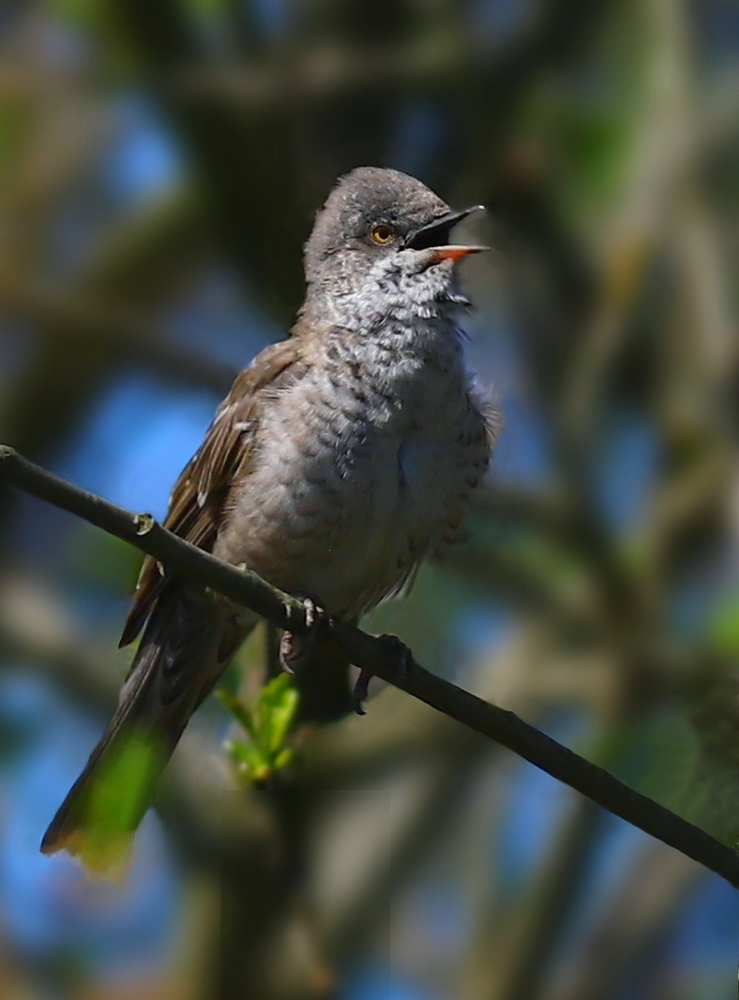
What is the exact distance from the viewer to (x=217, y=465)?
3932mm

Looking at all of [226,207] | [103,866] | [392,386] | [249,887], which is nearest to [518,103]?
[226,207]

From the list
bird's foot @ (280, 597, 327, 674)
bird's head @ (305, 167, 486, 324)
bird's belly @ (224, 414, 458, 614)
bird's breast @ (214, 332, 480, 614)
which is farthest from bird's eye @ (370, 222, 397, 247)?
bird's foot @ (280, 597, 327, 674)

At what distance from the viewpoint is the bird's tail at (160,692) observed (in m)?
3.69

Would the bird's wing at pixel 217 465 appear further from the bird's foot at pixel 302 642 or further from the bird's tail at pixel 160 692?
the bird's foot at pixel 302 642

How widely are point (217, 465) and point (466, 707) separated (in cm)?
136

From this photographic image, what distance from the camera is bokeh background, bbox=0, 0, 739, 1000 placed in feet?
15.6

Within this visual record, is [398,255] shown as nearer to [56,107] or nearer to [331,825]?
[331,825]

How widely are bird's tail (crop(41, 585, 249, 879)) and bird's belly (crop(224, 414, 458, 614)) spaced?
10.9 inches

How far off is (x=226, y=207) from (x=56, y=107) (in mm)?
1202

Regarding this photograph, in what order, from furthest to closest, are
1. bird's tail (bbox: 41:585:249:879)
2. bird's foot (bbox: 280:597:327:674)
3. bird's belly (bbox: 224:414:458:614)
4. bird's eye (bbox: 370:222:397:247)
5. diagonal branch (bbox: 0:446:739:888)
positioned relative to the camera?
bird's eye (bbox: 370:222:397:247) → bird's tail (bbox: 41:585:249:879) → bird's belly (bbox: 224:414:458:614) → bird's foot (bbox: 280:597:327:674) → diagonal branch (bbox: 0:446:739:888)

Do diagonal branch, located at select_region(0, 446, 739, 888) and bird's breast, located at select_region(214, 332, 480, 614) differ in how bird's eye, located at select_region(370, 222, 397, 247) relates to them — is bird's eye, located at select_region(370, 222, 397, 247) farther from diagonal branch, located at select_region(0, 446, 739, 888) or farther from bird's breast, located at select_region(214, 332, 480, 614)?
diagonal branch, located at select_region(0, 446, 739, 888)

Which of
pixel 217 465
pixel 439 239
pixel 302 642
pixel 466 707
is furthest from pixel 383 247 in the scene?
pixel 466 707

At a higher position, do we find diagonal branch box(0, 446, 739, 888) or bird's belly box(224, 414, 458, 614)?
bird's belly box(224, 414, 458, 614)

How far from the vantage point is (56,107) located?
6.62 meters
